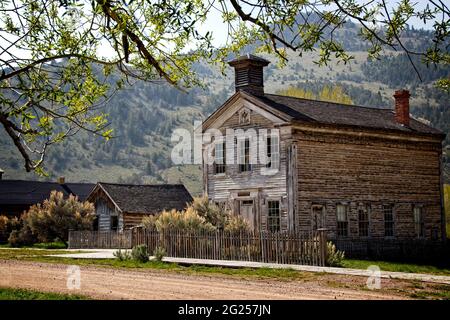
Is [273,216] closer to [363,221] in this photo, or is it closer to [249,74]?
[363,221]

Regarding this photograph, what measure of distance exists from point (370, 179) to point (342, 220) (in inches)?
118

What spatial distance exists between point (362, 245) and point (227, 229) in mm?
7978

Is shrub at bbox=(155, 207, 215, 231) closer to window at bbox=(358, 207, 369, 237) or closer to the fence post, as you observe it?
the fence post

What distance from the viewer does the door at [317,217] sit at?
101 feet

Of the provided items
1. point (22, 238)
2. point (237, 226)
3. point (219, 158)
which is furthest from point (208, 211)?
point (22, 238)

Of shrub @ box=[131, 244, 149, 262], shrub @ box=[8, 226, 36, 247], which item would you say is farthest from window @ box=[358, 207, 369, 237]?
shrub @ box=[8, 226, 36, 247]

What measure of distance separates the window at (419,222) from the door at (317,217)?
24.3 ft

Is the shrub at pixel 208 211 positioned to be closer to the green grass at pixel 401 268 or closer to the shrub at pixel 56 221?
the green grass at pixel 401 268

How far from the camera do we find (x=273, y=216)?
3088cm

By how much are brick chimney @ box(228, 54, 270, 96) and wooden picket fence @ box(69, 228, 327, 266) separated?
34.5ft

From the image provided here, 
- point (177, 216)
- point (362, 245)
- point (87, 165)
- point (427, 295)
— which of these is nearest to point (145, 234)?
point (177, 216)
